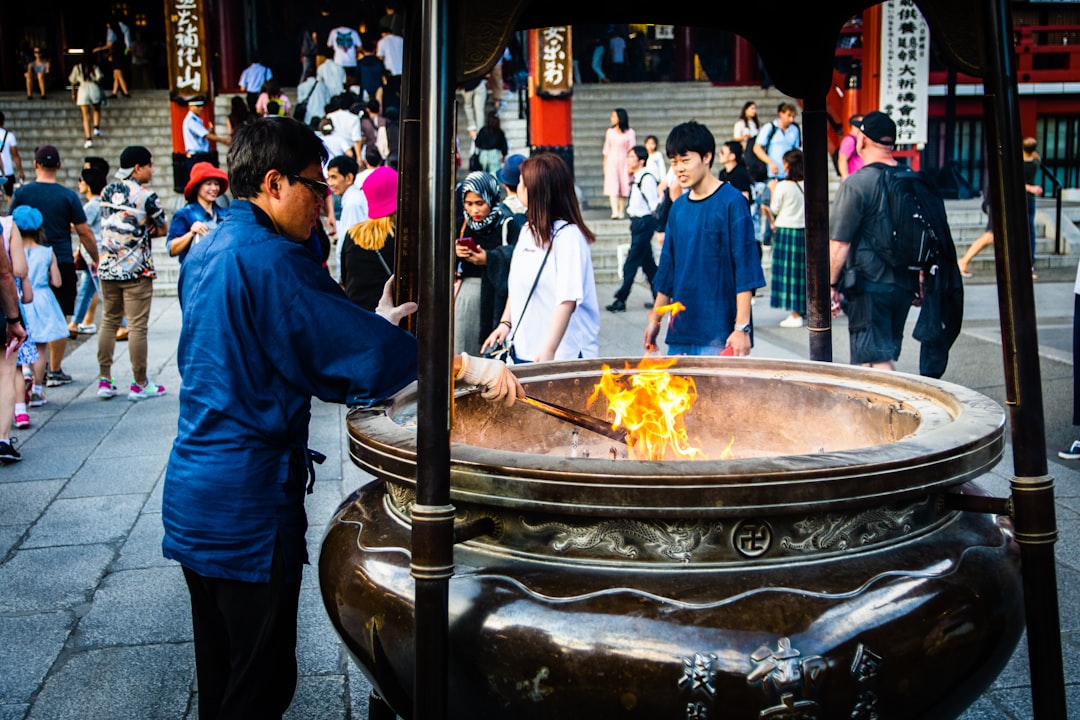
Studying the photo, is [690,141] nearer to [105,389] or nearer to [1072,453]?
[1072,453]

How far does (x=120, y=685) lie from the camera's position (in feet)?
11.2

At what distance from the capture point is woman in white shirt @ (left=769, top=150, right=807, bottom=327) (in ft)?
32.5

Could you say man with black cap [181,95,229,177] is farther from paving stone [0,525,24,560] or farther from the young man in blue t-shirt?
the young man in blue t-shirt

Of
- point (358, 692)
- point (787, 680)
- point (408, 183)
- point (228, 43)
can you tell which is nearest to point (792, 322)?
point (358, 692)

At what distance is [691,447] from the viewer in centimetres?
328

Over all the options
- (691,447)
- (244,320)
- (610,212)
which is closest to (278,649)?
(244,320)

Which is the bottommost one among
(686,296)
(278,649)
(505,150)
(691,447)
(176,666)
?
(176,666)

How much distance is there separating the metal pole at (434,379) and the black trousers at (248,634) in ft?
2.13

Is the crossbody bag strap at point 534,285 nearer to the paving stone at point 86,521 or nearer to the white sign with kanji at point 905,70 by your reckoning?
the paving stone at point 86,521

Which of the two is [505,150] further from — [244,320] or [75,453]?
[244,320]

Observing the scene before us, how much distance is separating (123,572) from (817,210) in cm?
306

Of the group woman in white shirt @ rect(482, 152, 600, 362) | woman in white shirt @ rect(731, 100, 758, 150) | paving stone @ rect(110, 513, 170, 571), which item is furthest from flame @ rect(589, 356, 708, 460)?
woman in white shirt @ rect(731, 100, 758, 150)

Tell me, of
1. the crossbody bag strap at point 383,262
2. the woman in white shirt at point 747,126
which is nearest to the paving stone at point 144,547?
the crossbody bag strap at point 383,262

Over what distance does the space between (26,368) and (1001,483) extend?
6527mm
